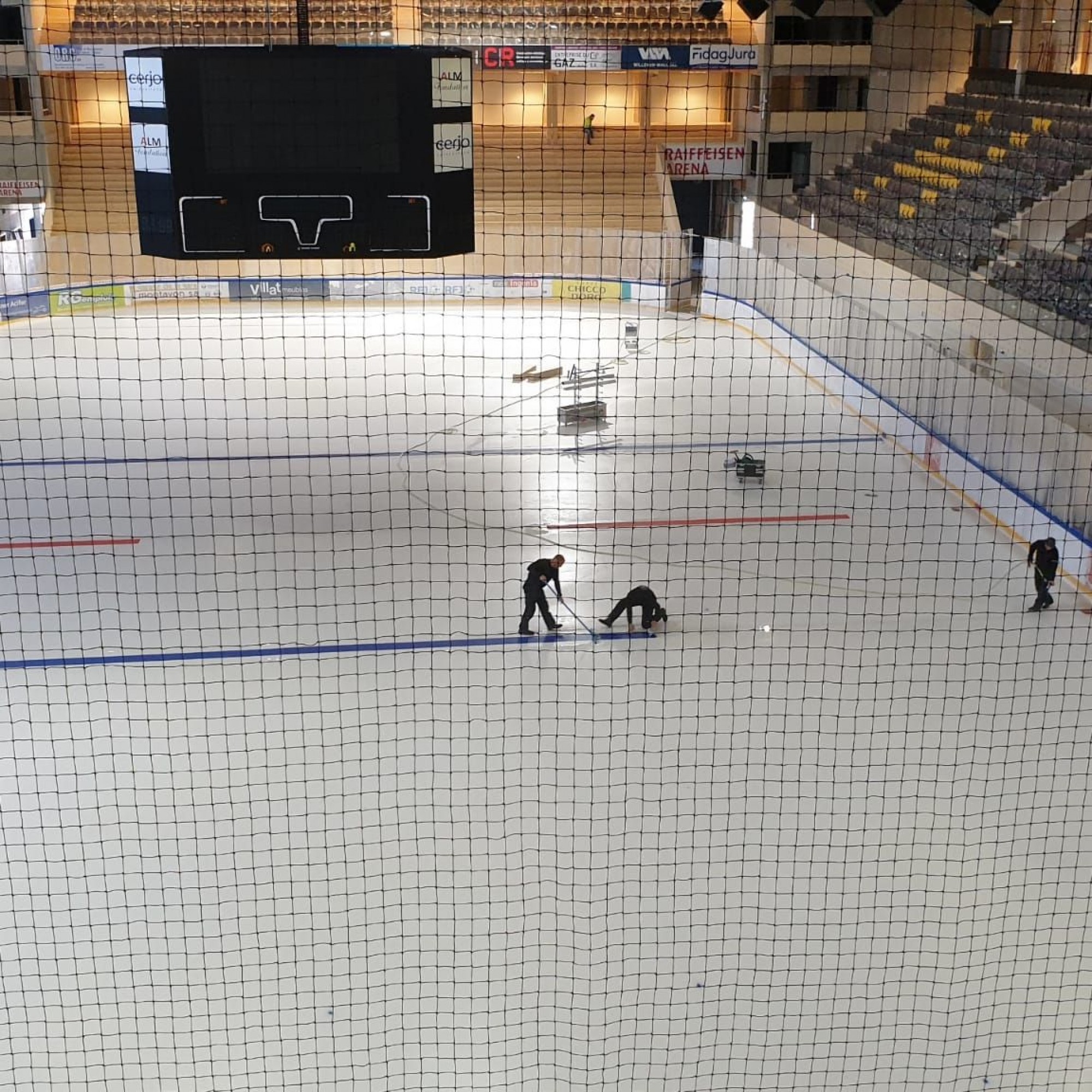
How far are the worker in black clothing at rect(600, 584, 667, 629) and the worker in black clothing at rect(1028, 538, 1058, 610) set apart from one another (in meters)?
2.76

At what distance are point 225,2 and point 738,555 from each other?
56.5 feet

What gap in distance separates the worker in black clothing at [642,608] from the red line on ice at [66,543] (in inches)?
180

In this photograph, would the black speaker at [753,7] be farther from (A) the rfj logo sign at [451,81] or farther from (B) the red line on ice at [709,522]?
(A) the rfj logo sign at [451,81]

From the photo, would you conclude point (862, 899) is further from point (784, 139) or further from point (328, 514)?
point (784, 139)

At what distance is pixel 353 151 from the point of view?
5836 mm

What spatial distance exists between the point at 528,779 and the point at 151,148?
407 centimetres

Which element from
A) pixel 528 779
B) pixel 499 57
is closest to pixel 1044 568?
pixel 528 779

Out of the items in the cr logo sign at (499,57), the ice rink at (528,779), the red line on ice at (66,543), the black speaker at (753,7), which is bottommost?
the ice rink at (528,779)

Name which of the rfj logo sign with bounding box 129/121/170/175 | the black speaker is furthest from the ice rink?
the black speaker

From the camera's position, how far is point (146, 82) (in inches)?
231

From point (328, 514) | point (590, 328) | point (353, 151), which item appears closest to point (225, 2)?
point (590, 328)

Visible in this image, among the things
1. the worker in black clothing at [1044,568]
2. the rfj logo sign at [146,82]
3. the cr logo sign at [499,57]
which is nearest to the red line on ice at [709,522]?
the worker in black clothing at [1044,568]

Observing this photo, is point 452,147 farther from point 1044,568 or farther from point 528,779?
point 1044,568

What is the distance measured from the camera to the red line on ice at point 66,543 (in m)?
11.4
